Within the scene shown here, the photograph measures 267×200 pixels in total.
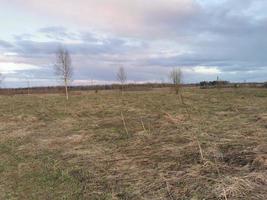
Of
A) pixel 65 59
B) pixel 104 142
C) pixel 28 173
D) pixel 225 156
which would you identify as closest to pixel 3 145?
pixel 104 142

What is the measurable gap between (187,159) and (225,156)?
818 millimetres

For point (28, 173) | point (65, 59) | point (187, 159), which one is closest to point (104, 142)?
point (28, 173)

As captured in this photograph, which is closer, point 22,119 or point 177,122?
point 177,122

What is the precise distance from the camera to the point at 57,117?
2138 centimetres

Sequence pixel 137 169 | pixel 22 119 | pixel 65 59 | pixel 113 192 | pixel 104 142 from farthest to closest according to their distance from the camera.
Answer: pixel 65 59, pixel 22 119, pixel 104 142, pixel 137 169, pixel 113 192

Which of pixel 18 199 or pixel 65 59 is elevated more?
pixel 65 59

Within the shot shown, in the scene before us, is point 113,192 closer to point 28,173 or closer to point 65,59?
point 28,173

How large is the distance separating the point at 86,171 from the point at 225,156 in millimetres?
3052

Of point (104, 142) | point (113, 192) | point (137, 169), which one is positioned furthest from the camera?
point (104, 142)

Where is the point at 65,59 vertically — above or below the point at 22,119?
above

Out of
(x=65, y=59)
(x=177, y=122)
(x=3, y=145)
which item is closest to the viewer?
(x=3, y=145)

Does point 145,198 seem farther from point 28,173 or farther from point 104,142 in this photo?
point 104,142

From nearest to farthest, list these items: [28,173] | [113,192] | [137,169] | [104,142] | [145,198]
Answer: [145,198] < [113,192] < [137,169] < [28,173] < [104,142]

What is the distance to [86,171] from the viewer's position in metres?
9.14
